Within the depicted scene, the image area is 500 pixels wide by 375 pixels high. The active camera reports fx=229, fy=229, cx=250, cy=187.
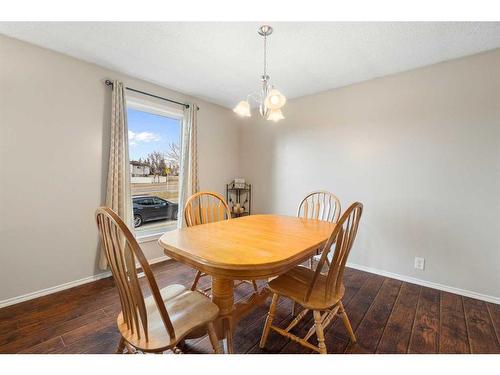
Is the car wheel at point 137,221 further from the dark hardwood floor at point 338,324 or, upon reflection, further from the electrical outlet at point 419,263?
the electrical outlet at point 419,263

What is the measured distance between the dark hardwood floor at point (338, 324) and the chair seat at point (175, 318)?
452 millimetres

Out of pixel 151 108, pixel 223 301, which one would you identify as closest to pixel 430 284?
pixel 223 301

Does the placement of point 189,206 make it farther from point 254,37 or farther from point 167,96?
point 167,96

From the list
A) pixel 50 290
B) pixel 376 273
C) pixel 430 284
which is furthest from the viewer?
pixel 376 273

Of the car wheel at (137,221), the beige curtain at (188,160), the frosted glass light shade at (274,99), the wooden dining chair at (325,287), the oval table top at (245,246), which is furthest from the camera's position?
the beige curtain at (188,160)

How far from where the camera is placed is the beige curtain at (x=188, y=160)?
10.5 ft

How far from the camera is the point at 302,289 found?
141 centimetres

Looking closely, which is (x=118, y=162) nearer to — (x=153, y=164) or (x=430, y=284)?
(x=153, y=164)

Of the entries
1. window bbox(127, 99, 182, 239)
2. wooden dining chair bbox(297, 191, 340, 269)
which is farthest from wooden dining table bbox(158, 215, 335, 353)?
window bbox(127, 99, 182, 239)

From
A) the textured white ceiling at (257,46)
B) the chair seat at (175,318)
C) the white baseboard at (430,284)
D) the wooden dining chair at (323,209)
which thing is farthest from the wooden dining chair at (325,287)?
the textured white ceiling at (257,46)

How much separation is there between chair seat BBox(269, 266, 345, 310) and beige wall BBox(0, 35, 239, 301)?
2.09 meters

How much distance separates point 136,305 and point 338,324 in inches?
57.3

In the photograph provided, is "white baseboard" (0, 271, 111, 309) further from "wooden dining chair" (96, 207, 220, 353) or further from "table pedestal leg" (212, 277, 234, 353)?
"table pedestal leg" (212, 277, 234, 353)
